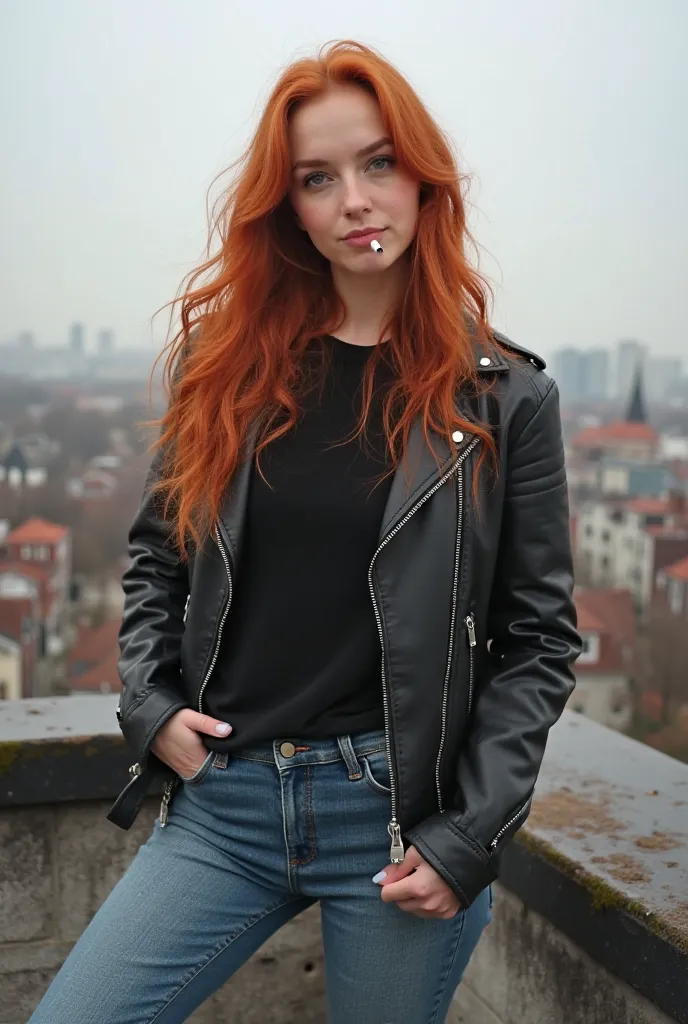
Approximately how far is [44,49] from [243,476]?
79144mm

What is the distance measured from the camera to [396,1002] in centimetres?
135

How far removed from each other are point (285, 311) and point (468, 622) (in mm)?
572

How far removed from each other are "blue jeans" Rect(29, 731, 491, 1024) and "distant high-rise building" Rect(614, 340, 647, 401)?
46652 mm

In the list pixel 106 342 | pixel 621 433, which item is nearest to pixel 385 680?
pixel 621 433

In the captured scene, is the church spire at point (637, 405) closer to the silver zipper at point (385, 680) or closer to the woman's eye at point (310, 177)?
the woman's eye at point (310, 177)

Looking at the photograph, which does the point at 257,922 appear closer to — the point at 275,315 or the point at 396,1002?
the point at 396,1002

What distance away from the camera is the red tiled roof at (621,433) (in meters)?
41.2

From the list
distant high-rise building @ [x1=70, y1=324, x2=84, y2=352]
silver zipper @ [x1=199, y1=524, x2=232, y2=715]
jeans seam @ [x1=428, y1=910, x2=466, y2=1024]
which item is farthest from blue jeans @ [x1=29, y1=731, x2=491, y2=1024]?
distant high-rise building @ [x1=70, y1=324, x2=84, y2=352]

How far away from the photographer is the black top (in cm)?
136

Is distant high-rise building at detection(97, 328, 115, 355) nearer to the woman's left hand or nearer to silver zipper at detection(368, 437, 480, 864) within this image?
silver zipper at detection(368, 437, 480, 864)

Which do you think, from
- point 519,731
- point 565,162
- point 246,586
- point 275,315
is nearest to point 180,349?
point 275,315

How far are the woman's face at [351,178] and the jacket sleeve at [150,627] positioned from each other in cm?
42

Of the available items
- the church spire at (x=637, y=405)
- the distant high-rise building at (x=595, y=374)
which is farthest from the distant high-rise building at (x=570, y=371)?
the church spire at (x=637, y=405)

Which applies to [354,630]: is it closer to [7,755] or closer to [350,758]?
[350,758]
